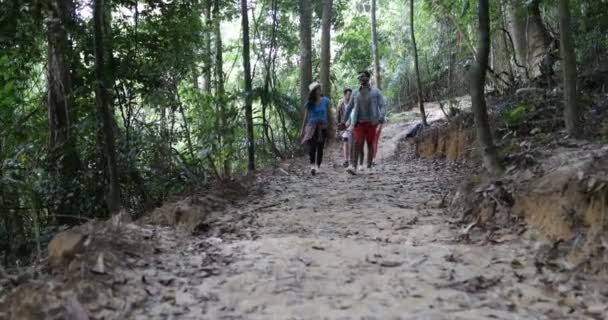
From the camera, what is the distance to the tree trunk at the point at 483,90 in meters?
5.60

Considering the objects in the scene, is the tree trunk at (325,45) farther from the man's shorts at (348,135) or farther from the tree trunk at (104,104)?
the tree trunk at (104,104)

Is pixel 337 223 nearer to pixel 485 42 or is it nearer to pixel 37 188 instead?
pixel 485 42

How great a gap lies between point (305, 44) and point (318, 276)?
11.0 metres

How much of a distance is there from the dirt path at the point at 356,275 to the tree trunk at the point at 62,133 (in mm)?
3673

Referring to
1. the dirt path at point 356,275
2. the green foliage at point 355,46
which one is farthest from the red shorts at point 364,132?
the green foliage at point 355,46

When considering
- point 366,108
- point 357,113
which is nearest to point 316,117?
point 357,113

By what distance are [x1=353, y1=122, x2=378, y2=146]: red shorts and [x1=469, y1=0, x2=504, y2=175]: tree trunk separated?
11.3 feet

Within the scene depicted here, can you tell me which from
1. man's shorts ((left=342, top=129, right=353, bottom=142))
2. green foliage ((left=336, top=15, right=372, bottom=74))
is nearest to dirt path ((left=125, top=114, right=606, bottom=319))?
man's shorts ((left=342, top=129, right=353, bottom=142))

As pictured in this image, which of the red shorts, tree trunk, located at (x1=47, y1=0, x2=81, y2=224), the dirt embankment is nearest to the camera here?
the dirt embankment

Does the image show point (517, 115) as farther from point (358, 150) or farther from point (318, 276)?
point (318, 276)

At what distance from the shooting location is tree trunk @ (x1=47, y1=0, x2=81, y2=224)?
27.3ft

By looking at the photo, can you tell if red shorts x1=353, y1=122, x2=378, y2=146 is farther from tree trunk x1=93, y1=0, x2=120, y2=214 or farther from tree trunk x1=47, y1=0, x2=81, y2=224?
tree trunk x1=47, y1=0, x2=81, y2=224

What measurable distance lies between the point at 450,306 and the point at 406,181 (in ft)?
17.4

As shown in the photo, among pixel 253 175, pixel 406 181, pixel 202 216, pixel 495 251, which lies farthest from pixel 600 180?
pixel 253 175
